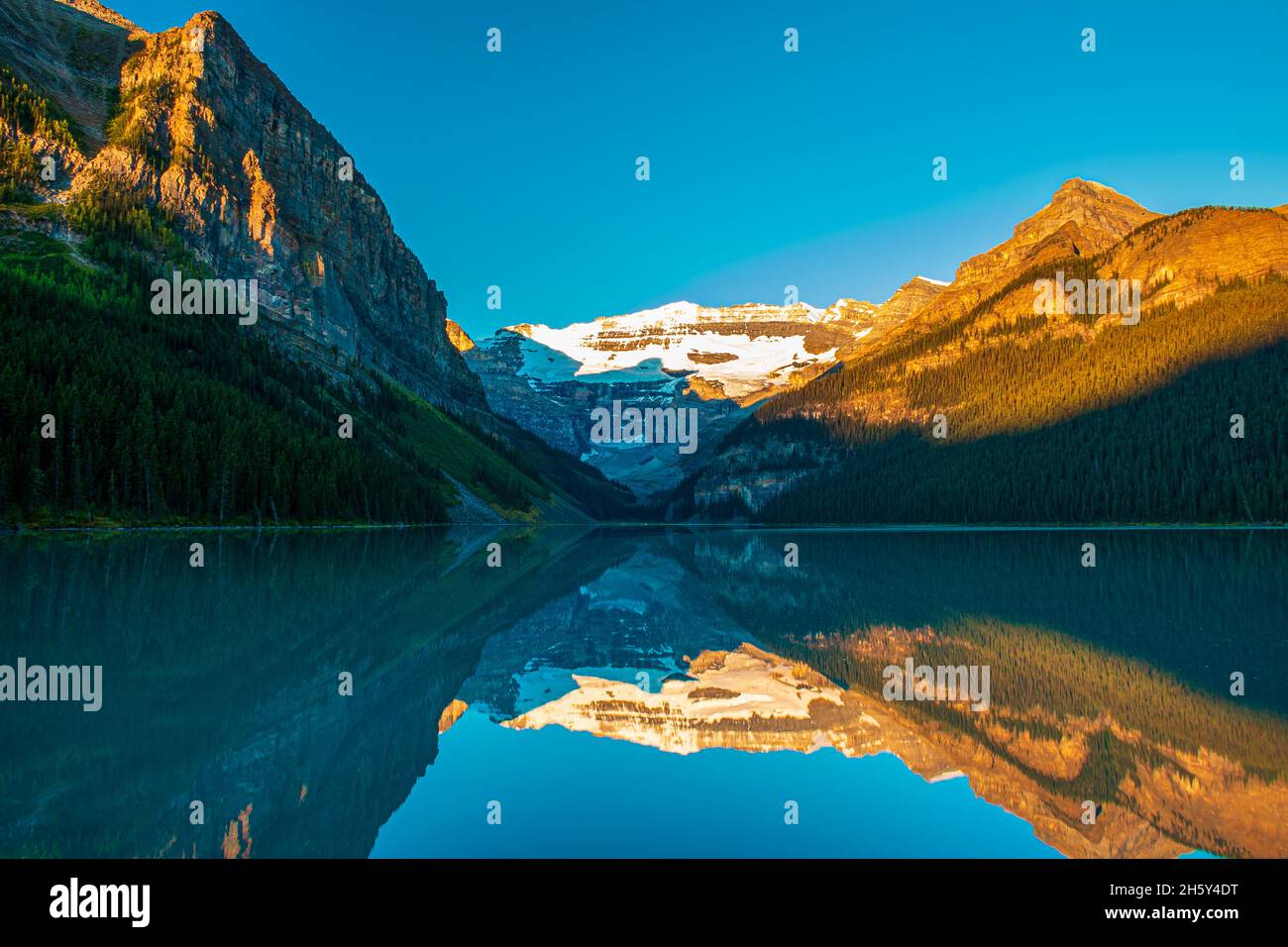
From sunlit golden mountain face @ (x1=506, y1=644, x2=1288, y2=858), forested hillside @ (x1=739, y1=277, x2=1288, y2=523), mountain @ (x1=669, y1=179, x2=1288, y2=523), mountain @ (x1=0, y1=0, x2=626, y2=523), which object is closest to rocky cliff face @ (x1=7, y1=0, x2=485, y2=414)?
mountain @ (x1=0, y1=0, x2=626, y2=523)

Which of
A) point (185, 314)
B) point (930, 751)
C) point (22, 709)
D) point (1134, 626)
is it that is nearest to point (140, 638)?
point (22, 709)

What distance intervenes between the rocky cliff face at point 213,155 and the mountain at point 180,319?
1.51 feet

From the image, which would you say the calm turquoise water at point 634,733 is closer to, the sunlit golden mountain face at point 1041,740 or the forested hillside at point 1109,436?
the sunlit golden mountain face at point 1041,740

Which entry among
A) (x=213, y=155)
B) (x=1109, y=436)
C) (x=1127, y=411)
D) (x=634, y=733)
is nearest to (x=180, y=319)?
(x=213, y=155)

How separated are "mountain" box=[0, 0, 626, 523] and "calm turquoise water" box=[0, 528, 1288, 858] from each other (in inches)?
2326

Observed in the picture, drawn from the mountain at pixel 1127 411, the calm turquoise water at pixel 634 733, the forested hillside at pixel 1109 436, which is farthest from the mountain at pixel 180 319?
the mountain at pixel 1127 411

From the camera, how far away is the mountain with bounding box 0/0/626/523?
251ft

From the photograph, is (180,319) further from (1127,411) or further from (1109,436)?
(1127,411)

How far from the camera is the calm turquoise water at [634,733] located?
26.3 feet

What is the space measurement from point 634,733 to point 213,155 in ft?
615

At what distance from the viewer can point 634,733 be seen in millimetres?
12242

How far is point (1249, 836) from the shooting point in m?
7.95

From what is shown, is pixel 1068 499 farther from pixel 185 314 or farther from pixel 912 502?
pixel 185 314

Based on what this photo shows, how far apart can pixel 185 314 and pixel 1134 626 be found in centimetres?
13475
